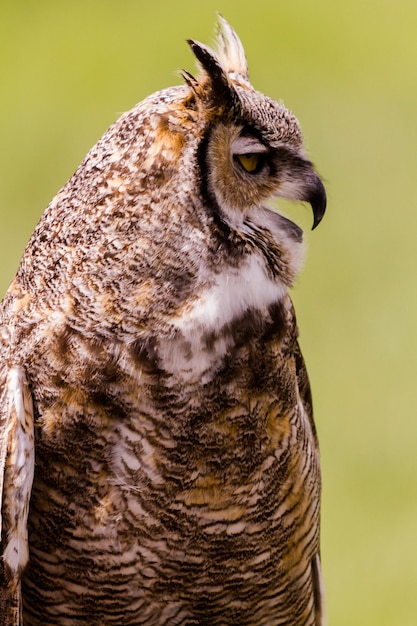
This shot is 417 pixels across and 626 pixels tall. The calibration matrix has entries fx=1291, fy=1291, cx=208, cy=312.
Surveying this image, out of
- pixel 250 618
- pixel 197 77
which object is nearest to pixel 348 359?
pixel 250 618

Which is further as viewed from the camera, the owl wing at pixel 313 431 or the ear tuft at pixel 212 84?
the owl wing at pixel 313 431

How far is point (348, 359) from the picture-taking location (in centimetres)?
465

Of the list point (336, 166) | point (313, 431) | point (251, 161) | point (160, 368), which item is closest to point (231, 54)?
point (251, 161)

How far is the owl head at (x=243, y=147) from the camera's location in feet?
5.85

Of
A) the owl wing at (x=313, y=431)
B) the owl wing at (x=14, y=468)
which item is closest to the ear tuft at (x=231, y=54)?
the owl wing at (x=313, y=431)

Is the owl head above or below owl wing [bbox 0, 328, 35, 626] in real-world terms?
above

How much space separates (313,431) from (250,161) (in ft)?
1.95

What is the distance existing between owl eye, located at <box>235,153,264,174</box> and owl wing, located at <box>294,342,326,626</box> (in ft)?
1.12

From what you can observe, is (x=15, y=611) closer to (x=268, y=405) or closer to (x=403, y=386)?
(x=268, y=405)

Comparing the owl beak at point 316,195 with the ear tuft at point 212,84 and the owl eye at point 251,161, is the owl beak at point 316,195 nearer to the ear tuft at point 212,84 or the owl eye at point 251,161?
the owl eye at point 251,161

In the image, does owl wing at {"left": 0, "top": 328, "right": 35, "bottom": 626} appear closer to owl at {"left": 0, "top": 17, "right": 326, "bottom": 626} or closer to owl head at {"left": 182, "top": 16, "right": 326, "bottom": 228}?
owl at {"left": 0, "top": 17, "right": 326, "bottom": 626}

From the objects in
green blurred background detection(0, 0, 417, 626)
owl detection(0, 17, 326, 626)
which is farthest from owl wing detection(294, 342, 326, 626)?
green blurred background detection(0, 0, 417, 626)

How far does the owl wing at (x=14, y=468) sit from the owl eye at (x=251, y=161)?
44 cm

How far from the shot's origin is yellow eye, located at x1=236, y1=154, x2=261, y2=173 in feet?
6.03
